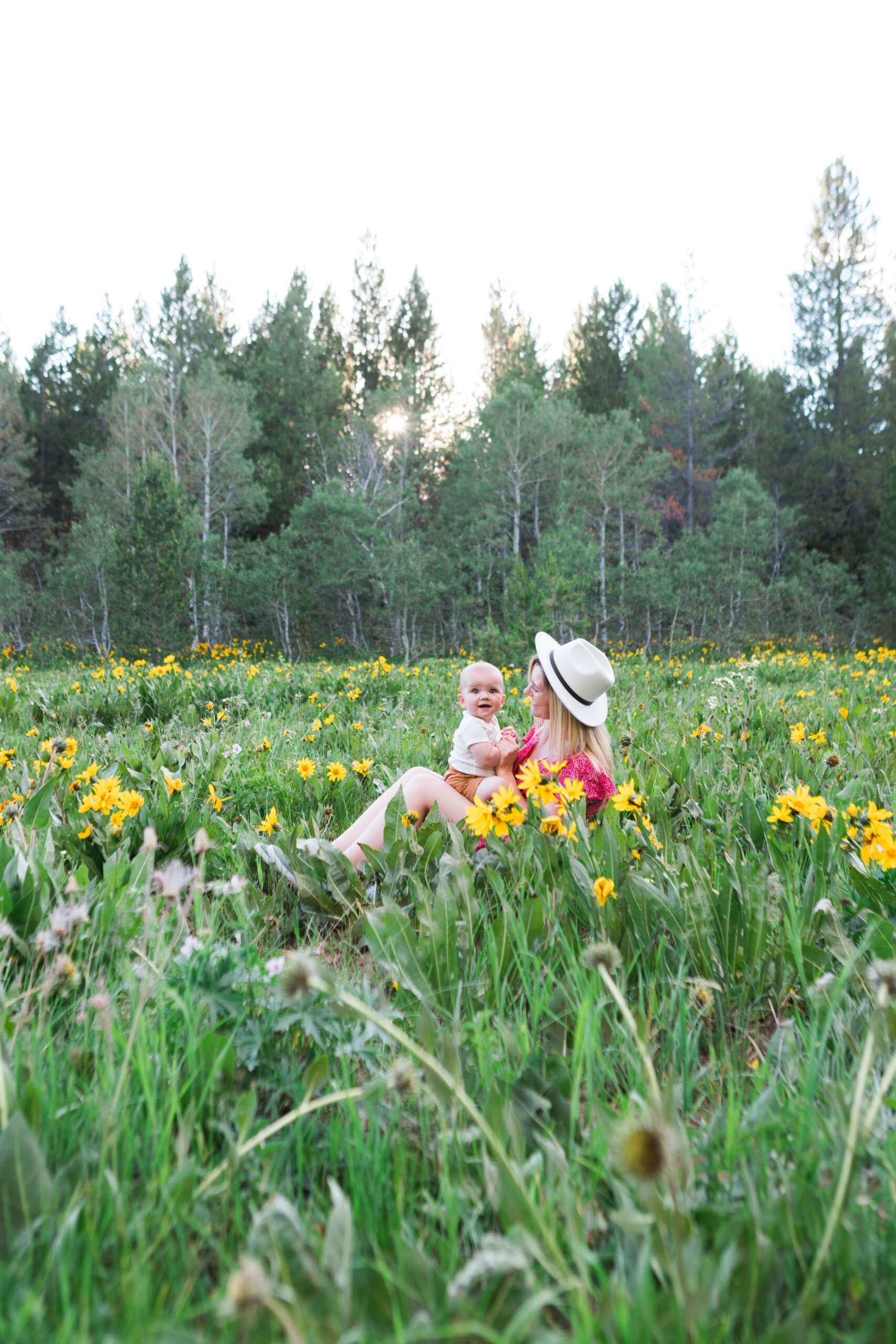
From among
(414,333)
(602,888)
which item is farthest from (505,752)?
(414,333)

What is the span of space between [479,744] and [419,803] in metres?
0.56

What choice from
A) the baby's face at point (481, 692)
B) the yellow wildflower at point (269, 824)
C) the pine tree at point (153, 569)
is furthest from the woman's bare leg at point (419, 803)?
the pine tree at point (153, 569)

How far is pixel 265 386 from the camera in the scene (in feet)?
107

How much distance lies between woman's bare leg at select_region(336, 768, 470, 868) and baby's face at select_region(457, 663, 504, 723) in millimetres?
583

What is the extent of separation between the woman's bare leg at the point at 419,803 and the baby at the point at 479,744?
15cm

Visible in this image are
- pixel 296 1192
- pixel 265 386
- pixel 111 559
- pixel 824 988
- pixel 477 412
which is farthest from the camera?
pixel 265 386

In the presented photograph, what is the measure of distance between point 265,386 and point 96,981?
34363mm

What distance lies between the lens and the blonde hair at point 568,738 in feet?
10.4

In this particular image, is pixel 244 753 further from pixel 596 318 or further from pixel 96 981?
pixel 596 318

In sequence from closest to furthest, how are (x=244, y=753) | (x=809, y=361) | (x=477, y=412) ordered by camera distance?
(x=244, y=753) → (x=477, y=412) → (x=809, y=361)

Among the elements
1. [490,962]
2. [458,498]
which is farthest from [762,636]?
[490,962]

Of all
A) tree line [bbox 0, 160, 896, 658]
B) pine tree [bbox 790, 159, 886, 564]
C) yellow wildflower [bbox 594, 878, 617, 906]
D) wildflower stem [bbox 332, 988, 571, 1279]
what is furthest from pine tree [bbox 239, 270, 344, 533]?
wildflower stem [bbox 332, 988, 571, 1279]

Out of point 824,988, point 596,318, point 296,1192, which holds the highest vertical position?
point 596,318

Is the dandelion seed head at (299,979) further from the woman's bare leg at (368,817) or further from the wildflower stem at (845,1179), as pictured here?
the woman's bare leg at (368,817)
